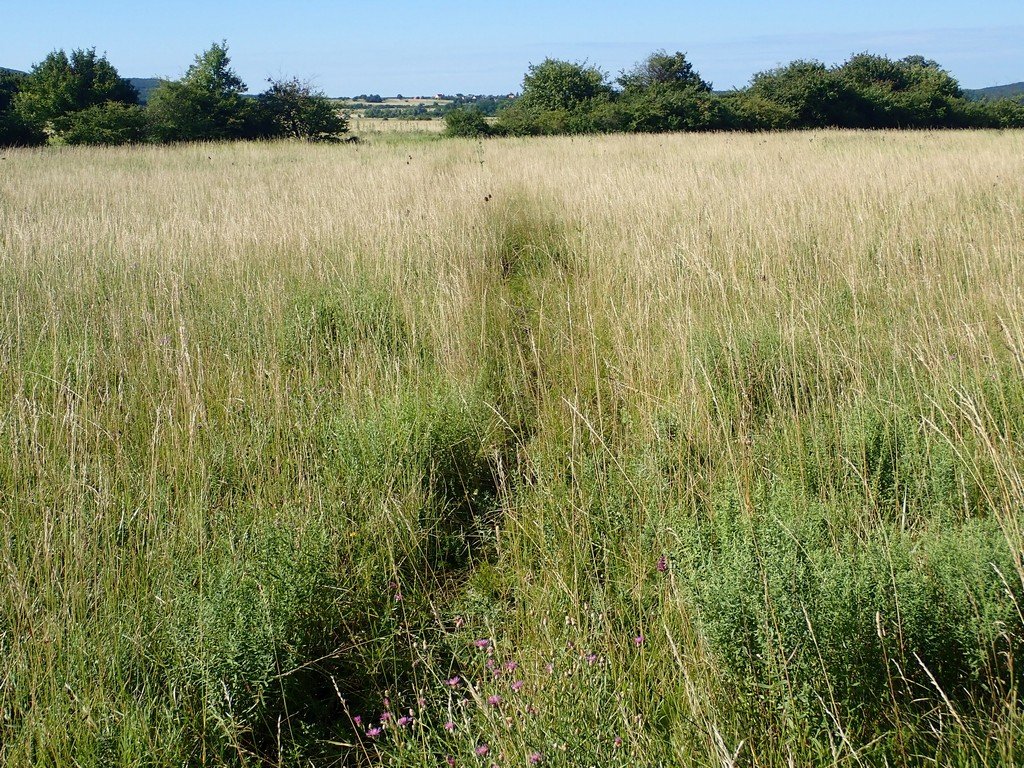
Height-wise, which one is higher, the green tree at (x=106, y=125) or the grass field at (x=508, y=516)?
the green tree at (x=106, y=125)

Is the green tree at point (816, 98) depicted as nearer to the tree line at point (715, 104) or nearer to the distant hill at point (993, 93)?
the tree line at point (715, 104)

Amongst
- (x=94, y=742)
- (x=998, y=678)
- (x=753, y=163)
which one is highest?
(x=753, y=163)

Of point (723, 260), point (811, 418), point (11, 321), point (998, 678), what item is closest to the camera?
point (998, 678)

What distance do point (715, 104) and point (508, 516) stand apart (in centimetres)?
2832

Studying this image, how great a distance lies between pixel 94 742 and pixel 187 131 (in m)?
24.2

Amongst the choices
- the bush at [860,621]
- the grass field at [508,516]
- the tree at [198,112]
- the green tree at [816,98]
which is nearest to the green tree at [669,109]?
the green tree at [816,98]

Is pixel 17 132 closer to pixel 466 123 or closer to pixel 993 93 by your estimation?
pixel 466 123

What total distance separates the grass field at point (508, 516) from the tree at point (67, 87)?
79.5ft

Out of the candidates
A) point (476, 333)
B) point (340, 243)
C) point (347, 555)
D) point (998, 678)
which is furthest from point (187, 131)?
point (998, 678)

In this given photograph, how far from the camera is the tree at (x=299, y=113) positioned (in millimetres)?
23516

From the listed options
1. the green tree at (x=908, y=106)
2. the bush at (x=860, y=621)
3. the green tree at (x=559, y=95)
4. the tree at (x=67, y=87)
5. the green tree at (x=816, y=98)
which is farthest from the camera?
the green tree at (x=908, y=106)

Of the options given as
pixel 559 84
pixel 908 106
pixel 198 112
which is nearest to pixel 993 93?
pixel 908 106

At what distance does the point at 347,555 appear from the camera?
2.39m

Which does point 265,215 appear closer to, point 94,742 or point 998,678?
point 94,742
